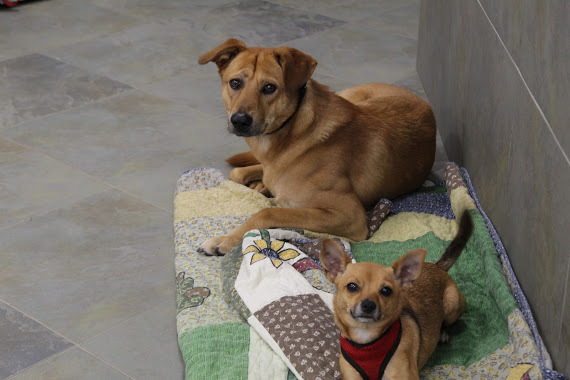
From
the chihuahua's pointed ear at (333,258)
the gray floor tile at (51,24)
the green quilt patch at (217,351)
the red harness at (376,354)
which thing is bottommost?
the gray floor tile at (51,24)

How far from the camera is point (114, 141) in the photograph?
4480mm

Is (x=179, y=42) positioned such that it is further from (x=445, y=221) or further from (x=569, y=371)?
(x=569, y=371)

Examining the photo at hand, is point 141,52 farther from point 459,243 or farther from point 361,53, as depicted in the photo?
point 459,243

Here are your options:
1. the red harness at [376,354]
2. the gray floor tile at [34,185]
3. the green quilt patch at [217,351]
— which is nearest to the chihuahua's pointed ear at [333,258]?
the red harness at [376,354]

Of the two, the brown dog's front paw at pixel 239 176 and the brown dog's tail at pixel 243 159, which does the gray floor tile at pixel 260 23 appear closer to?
the brown dog's tail at pixel 243 159

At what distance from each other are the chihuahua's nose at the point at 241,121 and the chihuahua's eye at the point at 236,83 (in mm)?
149

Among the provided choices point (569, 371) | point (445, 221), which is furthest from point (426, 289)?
point (445, 221)

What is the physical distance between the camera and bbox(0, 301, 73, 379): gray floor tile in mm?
2678

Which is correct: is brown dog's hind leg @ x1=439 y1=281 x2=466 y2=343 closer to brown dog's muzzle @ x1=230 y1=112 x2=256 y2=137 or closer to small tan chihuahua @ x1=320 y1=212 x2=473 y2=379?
small tan chihuahua @ x1=320 y1=212 x2=473 y2=379

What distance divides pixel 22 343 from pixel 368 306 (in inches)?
54.2

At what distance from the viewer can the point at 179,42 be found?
608 cm

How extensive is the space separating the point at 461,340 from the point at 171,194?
1786 mm

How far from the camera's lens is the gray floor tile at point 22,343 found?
268 cm

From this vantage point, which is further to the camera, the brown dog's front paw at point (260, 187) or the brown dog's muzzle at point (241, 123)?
the brown dog's front paw at point (260, 187)
